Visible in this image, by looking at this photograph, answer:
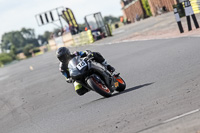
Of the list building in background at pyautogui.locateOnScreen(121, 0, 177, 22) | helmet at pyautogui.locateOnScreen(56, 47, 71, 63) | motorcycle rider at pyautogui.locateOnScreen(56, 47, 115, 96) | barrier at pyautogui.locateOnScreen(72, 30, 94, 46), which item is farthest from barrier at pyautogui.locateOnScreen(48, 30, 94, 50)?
helmet at pyautogui.locateOnScreen(56, 47, 71, 63)

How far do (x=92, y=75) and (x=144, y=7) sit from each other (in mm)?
53628

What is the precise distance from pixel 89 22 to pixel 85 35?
1.86 m

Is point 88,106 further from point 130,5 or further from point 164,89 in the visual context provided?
point 130,5

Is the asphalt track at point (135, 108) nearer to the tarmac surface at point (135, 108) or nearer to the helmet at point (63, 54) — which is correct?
the tarmac surface at point (135, 108)

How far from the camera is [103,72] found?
10.6 metres

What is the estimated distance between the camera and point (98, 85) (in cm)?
1032

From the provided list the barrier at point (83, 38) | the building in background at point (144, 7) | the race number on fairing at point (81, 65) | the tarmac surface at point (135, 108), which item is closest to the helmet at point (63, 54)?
the race number on fairing at point (81, 65)

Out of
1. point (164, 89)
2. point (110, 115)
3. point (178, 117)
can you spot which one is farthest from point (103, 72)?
point (178, 117)

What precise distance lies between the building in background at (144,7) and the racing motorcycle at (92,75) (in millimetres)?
36902

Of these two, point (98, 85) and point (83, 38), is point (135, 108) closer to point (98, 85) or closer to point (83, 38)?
point (98, 85)

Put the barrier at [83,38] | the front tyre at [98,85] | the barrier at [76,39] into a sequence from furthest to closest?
the barrier at [76,39] < the barrier at [83,38] < the front tyre at [98,85]

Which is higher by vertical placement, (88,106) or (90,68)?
(90,68)

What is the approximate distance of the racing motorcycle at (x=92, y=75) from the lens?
10.3 meters

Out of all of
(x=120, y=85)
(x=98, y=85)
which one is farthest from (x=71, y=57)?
(x=120, y=85)
